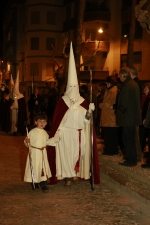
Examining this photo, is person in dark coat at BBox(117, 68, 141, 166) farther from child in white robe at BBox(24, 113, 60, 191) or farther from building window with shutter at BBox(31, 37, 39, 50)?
building window with shutter at BBox(31, 37, 39, 50)

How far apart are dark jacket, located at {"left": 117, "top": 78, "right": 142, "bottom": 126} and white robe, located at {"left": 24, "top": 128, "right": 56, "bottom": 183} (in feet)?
5.47

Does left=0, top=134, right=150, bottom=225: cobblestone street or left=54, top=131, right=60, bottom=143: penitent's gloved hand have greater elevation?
left=54, top=131, right=60, bottom=143: penitent's gloved hand

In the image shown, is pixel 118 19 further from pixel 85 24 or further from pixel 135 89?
pixel 135 89

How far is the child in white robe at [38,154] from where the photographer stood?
7.86 m

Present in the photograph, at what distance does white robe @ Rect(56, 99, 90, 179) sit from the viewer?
26.6 ft

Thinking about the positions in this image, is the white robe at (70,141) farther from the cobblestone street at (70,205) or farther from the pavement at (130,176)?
the pavement at (130,176)

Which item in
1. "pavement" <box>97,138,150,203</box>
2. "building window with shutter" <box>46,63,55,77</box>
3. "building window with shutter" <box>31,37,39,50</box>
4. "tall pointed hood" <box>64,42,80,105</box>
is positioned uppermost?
"building window with shutter" <box>31,37,39,50</box>

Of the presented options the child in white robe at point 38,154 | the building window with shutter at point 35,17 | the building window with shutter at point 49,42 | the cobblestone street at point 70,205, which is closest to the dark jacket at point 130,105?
the cobblestone street at point 70,205

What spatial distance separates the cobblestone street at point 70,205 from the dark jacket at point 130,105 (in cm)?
133

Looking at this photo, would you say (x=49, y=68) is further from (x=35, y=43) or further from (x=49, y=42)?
(x=35, y=43)

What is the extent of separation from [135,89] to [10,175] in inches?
131

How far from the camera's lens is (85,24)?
43094 mm

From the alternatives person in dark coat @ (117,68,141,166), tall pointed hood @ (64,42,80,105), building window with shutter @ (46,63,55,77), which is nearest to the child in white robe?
tall pointed hood @ (64,42,80,105)

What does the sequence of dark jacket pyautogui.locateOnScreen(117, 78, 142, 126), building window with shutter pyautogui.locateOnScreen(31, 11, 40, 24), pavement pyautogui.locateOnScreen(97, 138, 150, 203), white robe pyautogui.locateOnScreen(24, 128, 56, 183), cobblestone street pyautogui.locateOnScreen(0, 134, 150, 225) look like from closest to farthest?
cobblestone street pyautogui.locateOnScreen(0, 134, 150, 225), pavement pyautogui.locateOnScreen(97, 138, 150, 203), white robe pyautogui.locateOnScreen(24, 128, 56, 183), dark jacket pyautogui.locateOnScreen(117, 78, 142, 126), building window with shutter pyautogui.locateOnScreen(31, 11, 40, 24)
